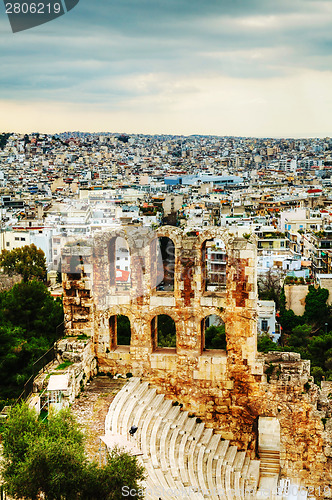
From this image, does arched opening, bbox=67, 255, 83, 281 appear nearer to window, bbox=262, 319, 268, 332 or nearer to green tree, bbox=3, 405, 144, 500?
green tree, bbox=3, 405, 144, 500

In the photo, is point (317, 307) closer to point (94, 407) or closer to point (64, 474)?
point (94, 407)

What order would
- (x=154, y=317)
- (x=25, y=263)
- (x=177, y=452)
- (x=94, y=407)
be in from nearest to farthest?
(x=177, y=452)
(x=94, y=407)
(x=154, y=317)
(x=25, y=263)

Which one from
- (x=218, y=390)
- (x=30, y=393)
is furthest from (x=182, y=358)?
(x=30, y=393)

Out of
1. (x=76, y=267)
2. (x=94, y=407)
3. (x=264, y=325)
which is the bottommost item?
(x=264, y=325)

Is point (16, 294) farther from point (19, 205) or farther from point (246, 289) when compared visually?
point (19, 205)

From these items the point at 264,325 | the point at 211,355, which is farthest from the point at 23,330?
the point at 264,325

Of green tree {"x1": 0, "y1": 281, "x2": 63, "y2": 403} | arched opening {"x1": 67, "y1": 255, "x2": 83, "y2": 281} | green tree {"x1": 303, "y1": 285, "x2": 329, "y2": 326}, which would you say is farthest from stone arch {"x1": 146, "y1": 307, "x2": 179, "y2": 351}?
green tree {"x1": 303, "y1": 285, "x2": 329, "y2": 326}
